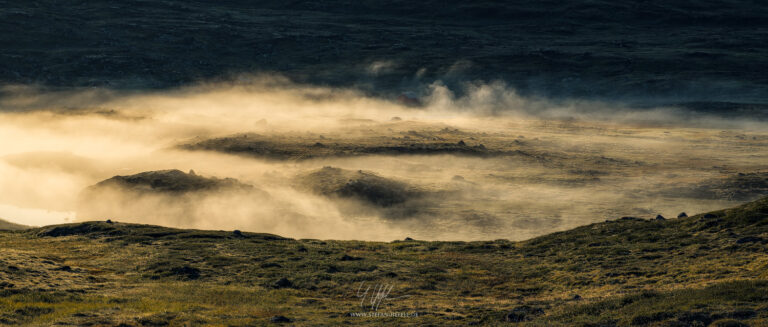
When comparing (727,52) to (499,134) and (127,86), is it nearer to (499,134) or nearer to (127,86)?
(499,134)

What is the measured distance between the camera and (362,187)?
8419cm

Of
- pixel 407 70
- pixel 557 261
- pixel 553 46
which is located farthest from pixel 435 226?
pixel 553 46

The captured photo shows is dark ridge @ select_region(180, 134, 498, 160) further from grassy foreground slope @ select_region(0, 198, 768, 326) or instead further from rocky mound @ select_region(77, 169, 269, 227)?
grassy foreground slope @ select_region(0, 198, 768, 326)

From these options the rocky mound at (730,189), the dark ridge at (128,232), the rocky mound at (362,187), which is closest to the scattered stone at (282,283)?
the dark ridge at (128,232)

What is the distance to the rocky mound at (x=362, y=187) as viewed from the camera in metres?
82.6

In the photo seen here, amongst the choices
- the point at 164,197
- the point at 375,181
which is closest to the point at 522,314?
the point at 375,181

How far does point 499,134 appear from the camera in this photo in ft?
400

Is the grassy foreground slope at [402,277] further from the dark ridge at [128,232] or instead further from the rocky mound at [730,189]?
the rocky mound at [730,189]
